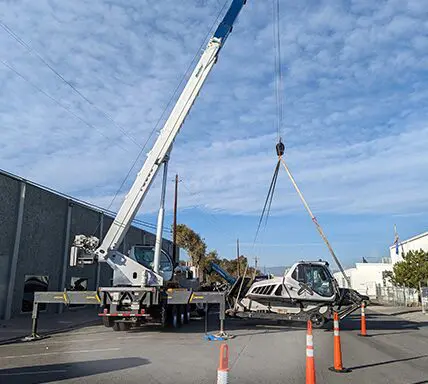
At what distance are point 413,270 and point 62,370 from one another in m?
33.9

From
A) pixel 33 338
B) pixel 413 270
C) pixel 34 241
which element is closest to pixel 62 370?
pixel 33 338

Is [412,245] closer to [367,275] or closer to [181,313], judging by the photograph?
[367,275]

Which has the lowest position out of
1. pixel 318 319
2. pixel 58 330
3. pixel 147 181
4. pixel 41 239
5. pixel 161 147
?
pixel 58 330

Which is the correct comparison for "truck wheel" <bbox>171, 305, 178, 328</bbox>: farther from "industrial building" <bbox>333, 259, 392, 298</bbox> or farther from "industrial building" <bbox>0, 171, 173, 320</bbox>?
"industrial building" <bbox>333, 259, 392, 298</bbox>

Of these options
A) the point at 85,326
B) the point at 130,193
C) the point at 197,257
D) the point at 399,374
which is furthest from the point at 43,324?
the point at 197,257

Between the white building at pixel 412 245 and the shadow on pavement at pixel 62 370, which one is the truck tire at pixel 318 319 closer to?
the shadow on pavement at pixel 62 370

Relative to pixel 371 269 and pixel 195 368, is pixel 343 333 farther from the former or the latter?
pixel 371 269

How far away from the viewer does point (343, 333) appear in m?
14.8

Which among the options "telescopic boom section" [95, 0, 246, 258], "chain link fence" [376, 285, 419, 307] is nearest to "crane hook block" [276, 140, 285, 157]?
"telescopic boom section" [95, 0, 246, 258]

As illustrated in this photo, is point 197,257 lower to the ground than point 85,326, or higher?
higher

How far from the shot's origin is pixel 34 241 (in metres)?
20.4

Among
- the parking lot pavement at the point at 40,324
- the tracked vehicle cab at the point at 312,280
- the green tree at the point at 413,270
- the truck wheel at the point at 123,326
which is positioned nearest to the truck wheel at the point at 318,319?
the tracked vehicle cab at the point at 312,280

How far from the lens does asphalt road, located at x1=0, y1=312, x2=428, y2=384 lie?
7.68 meters

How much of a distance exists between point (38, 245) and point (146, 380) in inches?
597
